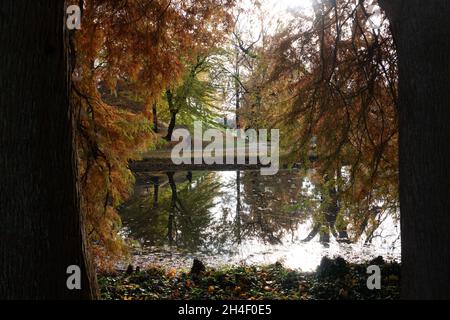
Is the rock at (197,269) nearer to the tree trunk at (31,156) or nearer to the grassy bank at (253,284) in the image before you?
the grassy bank at (253,284)

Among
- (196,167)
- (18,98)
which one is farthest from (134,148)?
(196,167)

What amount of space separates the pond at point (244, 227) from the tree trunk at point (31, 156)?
204 inches

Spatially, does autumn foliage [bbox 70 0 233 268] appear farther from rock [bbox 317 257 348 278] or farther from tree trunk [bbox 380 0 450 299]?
tree trunk [bbox 380 0 450 299]

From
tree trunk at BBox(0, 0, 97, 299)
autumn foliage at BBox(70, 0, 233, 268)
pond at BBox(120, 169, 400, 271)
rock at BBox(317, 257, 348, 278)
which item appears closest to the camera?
tree trunk at BBox(0, 0, 97, 299)

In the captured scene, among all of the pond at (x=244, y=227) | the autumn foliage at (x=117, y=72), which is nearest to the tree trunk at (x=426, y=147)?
the autumn foliage at (x=117, y=72)

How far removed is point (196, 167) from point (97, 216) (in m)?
18.4

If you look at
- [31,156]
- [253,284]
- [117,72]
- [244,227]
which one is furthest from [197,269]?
[244,227]

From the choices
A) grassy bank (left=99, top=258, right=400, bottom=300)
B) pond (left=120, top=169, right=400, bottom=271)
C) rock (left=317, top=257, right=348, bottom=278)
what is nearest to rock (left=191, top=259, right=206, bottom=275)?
grassy bank (left=99, top=258, right=400, bottom=300)

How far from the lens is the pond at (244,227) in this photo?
909 centimetres

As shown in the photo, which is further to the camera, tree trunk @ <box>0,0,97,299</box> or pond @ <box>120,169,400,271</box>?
pond @ <box>120,169,400,271</box>

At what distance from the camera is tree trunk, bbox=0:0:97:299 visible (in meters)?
2.93

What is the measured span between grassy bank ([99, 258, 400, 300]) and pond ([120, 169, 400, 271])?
3.79ft

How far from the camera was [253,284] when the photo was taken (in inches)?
255
